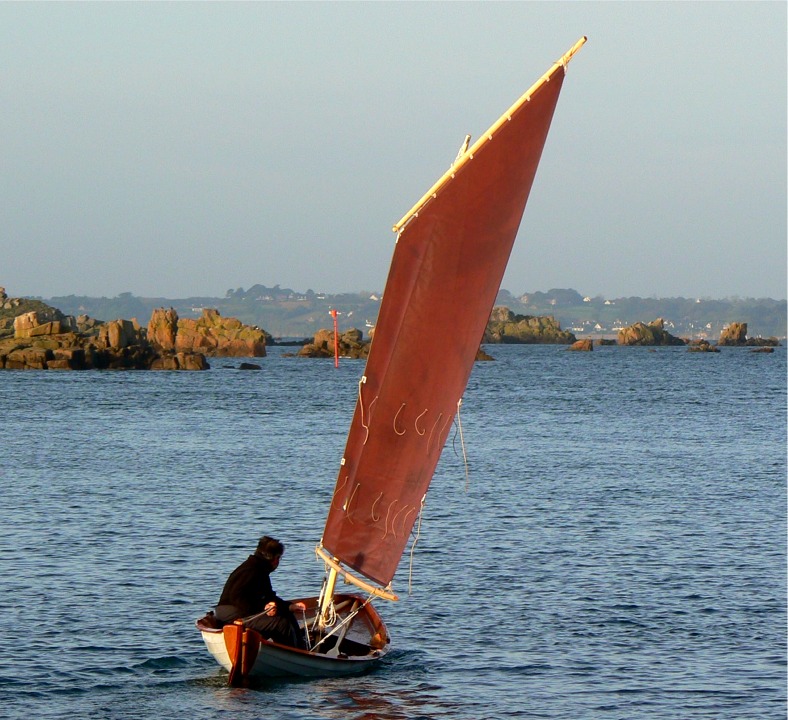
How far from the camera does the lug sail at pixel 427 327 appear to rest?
1692 cm

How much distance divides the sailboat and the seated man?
27 cm

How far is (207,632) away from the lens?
19.2m

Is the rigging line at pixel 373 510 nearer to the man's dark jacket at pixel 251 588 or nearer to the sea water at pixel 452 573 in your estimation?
the sea water at pixel 452 573

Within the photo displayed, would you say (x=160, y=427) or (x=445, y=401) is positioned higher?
(x=445, y=401)

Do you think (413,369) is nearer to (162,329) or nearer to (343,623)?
(343,623)

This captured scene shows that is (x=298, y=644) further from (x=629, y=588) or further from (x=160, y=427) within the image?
(x=160, y=427)

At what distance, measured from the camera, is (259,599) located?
62.1 feet

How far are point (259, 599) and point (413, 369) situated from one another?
4077mm

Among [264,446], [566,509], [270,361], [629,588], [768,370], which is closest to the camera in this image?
[629,588]

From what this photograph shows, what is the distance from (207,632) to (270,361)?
173904 millimetres

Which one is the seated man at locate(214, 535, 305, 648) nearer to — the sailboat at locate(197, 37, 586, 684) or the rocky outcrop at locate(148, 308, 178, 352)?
the sailboat at locate(197, 37, 586, 684)

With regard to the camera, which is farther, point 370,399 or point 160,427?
point 160,427

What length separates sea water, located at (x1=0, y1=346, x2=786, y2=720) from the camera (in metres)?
19.5

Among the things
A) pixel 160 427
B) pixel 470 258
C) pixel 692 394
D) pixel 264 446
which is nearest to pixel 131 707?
pixel 470 258
